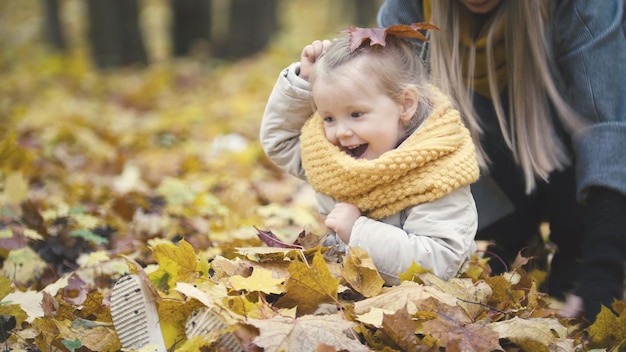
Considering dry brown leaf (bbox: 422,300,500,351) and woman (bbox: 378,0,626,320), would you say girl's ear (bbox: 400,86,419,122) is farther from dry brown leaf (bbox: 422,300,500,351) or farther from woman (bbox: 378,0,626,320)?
dry brown leaf (bbox: 422,300,500,351)

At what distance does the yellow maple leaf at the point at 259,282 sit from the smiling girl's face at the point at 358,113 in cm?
47

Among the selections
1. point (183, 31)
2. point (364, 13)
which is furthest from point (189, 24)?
point (364, 13)

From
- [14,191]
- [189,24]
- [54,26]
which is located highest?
[14,191]

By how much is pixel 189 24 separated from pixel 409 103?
1051cm

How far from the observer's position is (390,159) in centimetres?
184

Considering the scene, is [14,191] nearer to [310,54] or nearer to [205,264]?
[205,264]

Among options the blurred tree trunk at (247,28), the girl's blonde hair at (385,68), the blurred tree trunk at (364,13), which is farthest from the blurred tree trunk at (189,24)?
the girl's blonde hair at (385,68)

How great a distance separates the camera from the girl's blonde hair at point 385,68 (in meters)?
1.89

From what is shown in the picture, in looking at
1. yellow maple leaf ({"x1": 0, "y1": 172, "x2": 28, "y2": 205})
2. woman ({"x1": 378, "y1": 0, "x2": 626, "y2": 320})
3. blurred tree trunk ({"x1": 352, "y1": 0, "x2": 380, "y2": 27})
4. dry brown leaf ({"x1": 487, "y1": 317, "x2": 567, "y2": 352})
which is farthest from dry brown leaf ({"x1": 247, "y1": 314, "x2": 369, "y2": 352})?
blurred tree trunk ({"x1": 352, "y1": 0, "x2": 380, "y2": 27})

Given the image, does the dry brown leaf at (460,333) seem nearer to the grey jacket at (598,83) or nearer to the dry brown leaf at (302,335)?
the dry brown leaf at (302,335)

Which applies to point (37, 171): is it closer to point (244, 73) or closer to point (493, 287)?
point (493, 287)

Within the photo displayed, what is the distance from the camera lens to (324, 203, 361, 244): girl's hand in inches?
75.7

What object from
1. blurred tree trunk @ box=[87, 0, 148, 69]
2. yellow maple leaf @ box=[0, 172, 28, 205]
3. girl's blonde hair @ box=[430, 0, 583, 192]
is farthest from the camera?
blurred tree trunk @ box=[87, 0, 148, 69]

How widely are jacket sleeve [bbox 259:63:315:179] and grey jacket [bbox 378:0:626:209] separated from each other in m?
0.94
